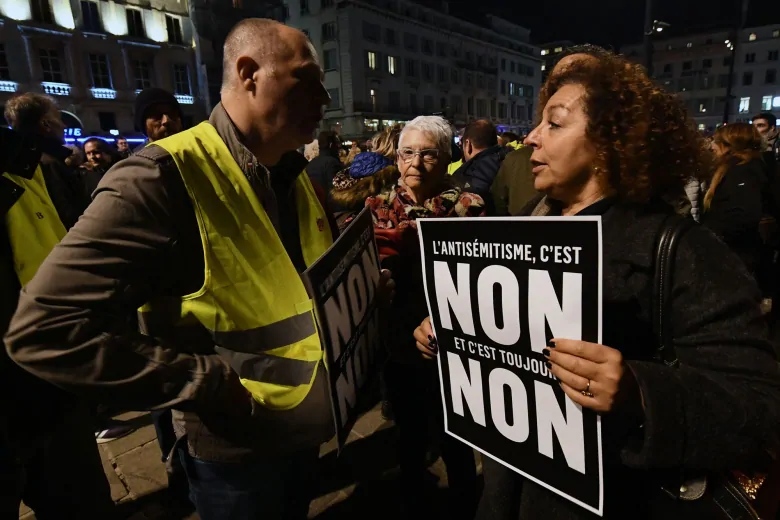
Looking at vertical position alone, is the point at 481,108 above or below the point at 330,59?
below

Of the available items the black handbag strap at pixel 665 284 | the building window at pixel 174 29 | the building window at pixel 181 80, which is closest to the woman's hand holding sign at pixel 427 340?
the black handbag strap at pixel 665 284

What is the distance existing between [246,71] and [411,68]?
1964 inches

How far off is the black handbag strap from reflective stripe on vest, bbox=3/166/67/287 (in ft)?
7.64

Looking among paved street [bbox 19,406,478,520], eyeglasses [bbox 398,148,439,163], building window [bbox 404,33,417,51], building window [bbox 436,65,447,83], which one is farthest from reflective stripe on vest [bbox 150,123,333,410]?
building window [bbox 436,65,447,83]

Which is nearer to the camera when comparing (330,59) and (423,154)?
(423,154)

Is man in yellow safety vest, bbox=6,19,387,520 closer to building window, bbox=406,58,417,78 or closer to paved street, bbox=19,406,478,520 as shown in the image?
paved street, bbox=19,406,478,520

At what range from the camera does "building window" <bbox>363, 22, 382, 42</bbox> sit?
137ft

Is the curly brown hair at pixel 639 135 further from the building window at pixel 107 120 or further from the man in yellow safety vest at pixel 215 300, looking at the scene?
the building window at pixel 107 120

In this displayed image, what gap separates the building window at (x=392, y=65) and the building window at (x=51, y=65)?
27.6 metres

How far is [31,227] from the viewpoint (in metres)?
2.02

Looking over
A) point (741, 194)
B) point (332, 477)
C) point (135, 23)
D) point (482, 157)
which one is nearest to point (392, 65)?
point (135, 23)

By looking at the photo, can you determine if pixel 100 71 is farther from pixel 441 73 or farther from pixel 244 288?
pixel 441 73

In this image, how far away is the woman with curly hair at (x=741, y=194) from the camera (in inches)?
170

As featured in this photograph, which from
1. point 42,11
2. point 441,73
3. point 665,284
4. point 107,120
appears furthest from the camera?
point 441,73
